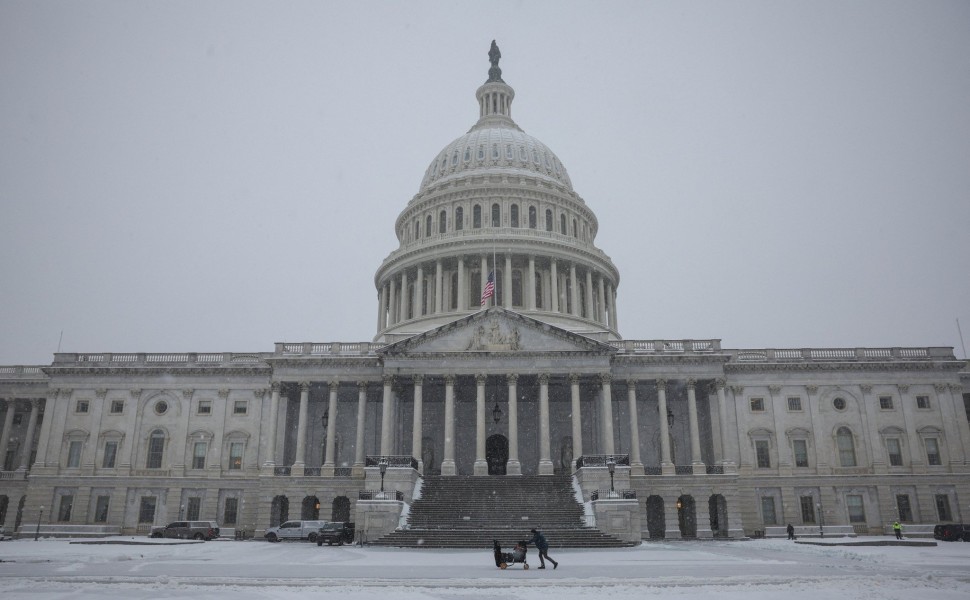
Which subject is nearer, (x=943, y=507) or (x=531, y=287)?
(x=943, y=507)

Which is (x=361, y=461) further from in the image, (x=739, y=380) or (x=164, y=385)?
(x=739, y=380)

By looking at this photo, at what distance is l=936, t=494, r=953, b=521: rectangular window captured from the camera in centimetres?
5200

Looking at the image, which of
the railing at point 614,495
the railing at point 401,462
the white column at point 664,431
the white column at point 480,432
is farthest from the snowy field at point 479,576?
the white column at point 664,431

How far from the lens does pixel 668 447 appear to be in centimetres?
5072

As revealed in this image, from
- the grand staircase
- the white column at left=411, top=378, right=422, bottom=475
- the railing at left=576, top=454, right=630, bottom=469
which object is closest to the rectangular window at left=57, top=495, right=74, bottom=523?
the white column at left=411, top=378, right=422, bottom=475

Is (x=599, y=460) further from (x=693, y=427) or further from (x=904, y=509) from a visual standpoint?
(x=904, y=509)

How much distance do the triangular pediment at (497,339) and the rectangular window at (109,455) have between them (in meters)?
23.3

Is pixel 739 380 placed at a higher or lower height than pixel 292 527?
higher

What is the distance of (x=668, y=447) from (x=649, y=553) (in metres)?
20.7

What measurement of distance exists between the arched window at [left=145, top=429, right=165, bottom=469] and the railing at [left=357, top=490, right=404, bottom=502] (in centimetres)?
2334

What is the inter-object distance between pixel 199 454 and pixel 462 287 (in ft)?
85.7

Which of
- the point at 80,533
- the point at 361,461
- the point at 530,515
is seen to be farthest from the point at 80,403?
the point at 530,515

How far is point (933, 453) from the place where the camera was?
176 feet

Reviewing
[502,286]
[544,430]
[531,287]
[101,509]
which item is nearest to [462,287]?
[502,286]
